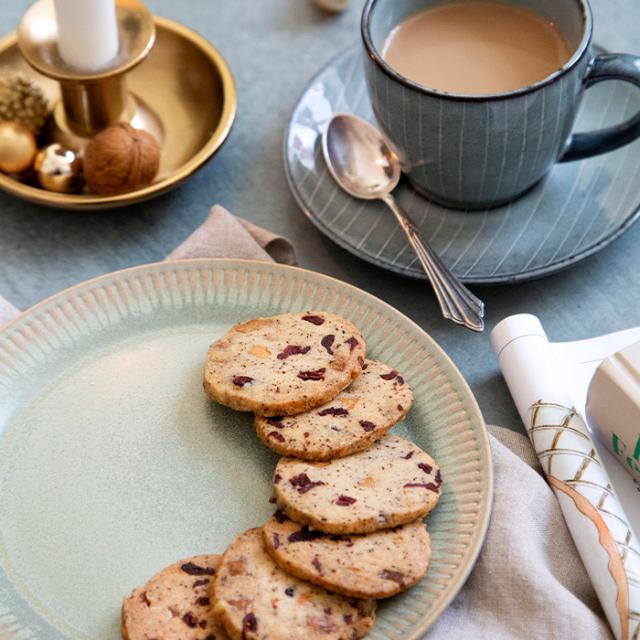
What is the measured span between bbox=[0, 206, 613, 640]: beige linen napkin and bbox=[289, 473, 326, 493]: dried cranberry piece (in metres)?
0.20

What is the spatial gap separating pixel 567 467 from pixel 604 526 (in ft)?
0.28

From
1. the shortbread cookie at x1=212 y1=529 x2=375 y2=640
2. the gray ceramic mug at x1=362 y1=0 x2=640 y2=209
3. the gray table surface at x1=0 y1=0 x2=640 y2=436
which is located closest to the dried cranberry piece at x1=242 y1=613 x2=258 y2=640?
the shortbread cookie at x1=212 y1=529 x2=375 y2=640

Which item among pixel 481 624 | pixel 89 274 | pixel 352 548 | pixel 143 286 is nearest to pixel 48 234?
pixel 89 274

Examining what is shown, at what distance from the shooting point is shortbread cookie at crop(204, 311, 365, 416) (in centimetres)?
110

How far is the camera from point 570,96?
4.13 ft

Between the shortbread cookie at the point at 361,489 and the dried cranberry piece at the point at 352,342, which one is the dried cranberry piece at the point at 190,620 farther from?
the dried cranberry piece at the point at 352,342

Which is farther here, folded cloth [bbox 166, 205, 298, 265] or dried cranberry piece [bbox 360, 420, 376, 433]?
folded cloth [bbox 166, 205, 298, 265]

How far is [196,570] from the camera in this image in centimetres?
101

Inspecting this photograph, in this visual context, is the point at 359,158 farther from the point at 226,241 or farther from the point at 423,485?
the point at 423,485

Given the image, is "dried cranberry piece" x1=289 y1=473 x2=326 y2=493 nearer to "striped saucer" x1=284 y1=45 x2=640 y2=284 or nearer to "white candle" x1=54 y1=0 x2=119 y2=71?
"striped saucer" x1=284 y1=45 x2=640 y2=284

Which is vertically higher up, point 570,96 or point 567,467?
point 570,96

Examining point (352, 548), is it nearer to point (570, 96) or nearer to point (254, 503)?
point (254, 503)

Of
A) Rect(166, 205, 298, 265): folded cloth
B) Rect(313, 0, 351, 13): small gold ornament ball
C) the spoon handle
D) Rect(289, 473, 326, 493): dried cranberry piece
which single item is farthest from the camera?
Rect(313, 0, 351, 13): small gold ornament ball

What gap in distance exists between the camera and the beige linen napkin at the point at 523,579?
1.02 metres
